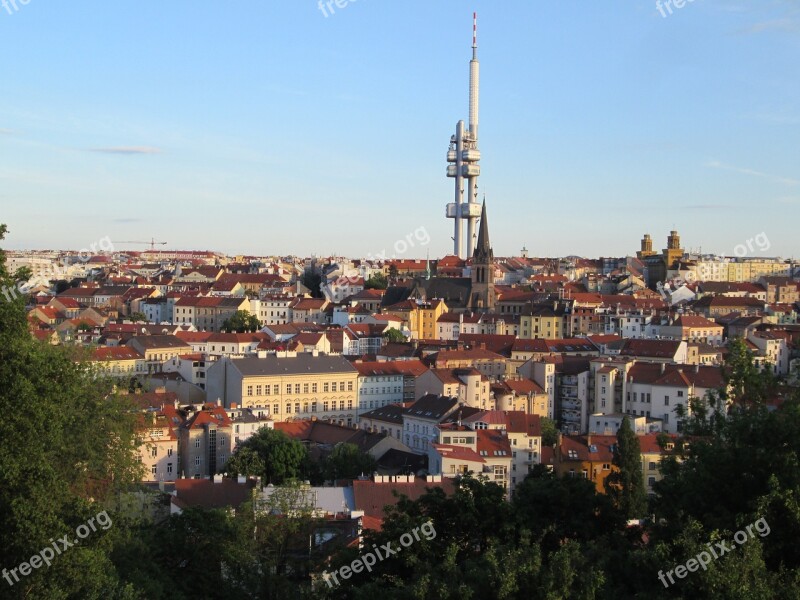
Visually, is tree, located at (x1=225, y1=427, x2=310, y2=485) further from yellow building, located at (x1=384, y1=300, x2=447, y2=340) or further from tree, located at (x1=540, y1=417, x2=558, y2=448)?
yellow building, located at (x1=384, y1=300, x2=447, y2=340)

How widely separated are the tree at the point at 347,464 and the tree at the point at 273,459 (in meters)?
0.93

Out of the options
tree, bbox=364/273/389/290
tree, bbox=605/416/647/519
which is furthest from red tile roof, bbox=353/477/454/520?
tree, bbox=364/273/389/290

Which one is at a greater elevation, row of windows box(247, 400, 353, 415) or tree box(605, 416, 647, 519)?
tree box(605, 416, 647, 519)

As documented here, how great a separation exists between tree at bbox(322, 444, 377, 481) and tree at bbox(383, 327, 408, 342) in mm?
33245

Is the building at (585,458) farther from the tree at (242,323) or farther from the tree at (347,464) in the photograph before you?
the tree at (242,323)

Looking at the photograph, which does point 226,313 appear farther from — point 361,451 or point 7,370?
point 7,370

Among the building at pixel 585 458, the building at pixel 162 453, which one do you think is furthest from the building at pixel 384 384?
the building at pixel 162 453

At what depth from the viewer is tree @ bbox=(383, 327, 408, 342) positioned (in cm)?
7100

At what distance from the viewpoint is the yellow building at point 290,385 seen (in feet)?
164

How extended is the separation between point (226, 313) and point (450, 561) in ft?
241

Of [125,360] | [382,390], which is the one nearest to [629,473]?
[382,390]

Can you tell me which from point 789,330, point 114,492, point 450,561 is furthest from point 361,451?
point 789,330

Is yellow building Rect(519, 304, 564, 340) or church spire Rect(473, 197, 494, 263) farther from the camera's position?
church spire Rect(473, 197, 494, 263)

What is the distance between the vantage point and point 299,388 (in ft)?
169
